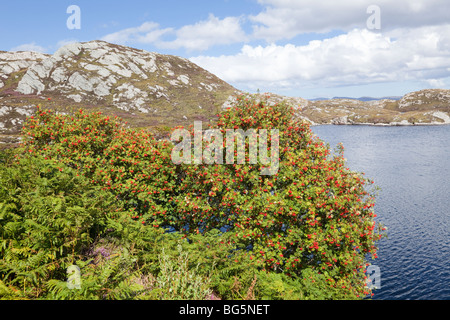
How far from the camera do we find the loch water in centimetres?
2517

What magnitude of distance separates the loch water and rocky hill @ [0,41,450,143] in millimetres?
74866

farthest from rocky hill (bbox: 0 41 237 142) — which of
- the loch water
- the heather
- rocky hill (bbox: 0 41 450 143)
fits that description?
the heather

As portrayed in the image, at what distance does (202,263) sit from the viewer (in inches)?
409

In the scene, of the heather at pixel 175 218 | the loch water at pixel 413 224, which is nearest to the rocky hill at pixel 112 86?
the loch water at pixel 413 224

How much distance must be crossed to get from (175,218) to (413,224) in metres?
36.2

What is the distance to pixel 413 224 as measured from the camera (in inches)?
1470

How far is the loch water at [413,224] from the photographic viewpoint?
25172 mm

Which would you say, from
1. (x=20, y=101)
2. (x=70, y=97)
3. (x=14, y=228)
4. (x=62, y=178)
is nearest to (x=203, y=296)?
(x=14, y=228)

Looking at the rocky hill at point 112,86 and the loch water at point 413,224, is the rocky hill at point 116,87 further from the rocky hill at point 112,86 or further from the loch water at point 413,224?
the loch water at point 413,224

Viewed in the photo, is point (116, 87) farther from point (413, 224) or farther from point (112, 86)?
point (413, 224)

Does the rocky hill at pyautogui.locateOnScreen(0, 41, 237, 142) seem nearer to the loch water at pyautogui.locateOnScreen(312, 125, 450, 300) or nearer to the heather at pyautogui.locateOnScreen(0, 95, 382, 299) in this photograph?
the loch water at pyautogui.locateOnScreen(312, 125, 450, 300)

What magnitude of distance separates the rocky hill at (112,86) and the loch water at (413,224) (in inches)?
2995
